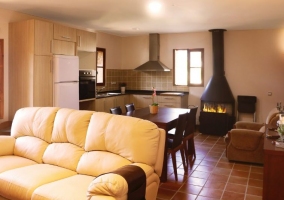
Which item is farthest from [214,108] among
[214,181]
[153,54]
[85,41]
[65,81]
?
[65,81]

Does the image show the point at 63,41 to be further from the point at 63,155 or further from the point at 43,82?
the point at 63,155

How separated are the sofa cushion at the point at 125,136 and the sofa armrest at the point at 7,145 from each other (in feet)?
3.80

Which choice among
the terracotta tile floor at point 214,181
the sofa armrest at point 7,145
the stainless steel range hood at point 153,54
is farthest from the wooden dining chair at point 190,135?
the stainless steel range hood at point 153,54

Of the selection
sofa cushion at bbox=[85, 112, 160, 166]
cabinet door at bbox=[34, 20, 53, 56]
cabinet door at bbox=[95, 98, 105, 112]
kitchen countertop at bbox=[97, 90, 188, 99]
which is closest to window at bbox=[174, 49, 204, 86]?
kitchen countertop at bbox=[97, 90, 188, 99]

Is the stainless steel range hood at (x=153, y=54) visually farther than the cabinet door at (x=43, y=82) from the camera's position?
Yes

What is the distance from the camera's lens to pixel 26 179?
2623 mm

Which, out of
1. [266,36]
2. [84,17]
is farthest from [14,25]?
[266,36]

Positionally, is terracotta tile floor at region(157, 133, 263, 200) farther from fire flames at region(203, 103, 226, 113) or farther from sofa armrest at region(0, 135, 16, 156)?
fire flames at region(203, 103, 226, 113)

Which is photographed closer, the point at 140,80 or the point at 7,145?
the point at 7,145

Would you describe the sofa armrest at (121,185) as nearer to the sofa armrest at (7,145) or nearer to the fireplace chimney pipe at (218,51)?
the sofa armrest at (7,145)

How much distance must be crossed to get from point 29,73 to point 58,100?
71cm

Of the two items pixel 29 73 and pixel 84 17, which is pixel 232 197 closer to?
pixel 29 73

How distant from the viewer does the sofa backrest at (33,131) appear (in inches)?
128

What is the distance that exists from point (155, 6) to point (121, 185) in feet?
11.2
